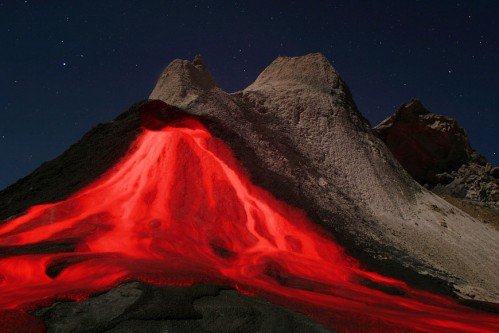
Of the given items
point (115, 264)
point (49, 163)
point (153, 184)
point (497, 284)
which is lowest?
point (497, 284)

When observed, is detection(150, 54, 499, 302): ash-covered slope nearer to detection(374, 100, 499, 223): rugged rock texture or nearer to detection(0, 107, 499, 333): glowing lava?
detection(0, 107, 499, 333): glowing lava

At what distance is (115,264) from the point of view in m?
10.1

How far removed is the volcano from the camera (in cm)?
830

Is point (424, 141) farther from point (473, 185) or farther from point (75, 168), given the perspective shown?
point (75, 168)

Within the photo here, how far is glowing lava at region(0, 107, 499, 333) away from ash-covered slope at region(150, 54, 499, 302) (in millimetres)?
1867

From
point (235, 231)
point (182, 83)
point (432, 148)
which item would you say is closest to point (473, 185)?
point (432, 148)

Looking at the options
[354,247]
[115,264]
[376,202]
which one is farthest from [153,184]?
[376,202]

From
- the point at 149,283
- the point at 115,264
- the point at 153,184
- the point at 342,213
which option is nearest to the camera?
the point at 149,283

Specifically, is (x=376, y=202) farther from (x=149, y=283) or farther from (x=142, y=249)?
(x=149, y=283)

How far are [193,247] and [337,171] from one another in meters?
14.1

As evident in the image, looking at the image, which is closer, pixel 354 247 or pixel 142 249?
pixel 142 249

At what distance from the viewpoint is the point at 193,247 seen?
13664 millimetres

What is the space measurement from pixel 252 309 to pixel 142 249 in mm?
5391

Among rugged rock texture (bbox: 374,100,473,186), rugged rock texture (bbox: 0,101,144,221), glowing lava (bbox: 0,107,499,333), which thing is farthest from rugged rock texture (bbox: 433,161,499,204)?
rugged rock texture (bbox: 0,101,144,221)
